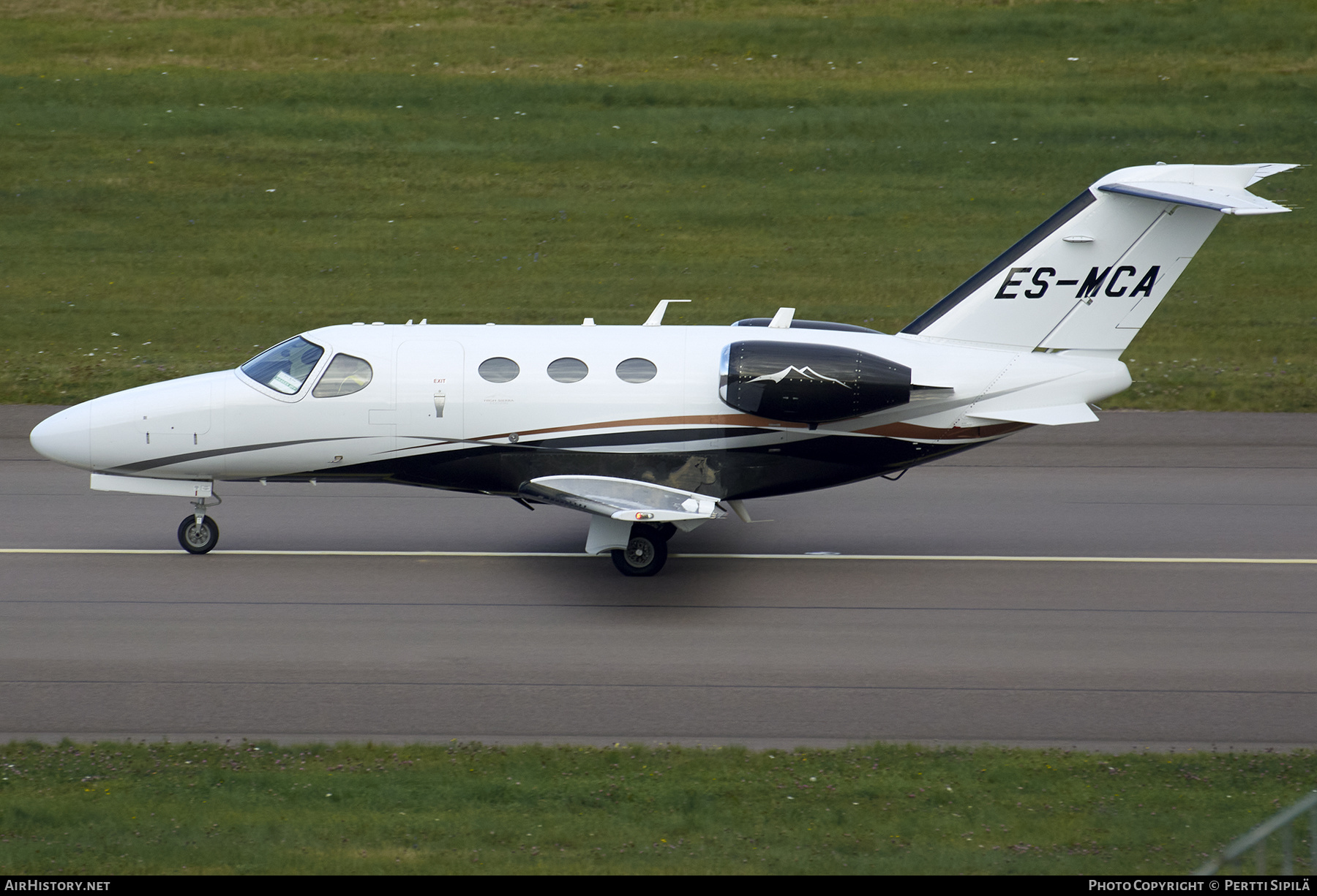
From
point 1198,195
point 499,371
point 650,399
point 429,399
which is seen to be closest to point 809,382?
point 650,399

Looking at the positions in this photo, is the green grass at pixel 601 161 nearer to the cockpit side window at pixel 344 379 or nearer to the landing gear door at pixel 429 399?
the cockpit side window at pixel 344 379

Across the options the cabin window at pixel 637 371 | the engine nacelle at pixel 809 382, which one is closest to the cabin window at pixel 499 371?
the cabin window at pixel 637 371

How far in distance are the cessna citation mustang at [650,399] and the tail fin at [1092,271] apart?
2 centimetres

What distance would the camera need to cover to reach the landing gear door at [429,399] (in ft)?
50.5

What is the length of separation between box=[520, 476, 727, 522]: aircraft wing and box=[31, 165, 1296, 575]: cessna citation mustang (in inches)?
8.1

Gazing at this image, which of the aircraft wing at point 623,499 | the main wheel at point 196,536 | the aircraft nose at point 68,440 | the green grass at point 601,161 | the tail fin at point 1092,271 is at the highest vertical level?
the green grass at point 601,161

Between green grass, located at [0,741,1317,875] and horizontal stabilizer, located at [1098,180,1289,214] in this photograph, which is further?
horizontal stabilizer, located at [1098,180,1289,214]

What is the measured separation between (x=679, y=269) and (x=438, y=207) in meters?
6.66

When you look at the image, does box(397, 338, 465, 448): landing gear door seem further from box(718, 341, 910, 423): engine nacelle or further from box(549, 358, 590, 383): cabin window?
box(718, 341, 910, 423): engine nacelle

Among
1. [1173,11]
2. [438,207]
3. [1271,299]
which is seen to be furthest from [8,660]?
[1173,11]

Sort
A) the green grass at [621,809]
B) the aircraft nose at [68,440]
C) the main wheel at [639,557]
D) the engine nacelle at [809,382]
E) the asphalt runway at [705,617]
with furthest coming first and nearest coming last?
the aircraft nose at [68,440], the main wheel at [639,557], the engine nacelle at [809,382], the asphalt runway at [705,617], the green grass at [621,809]

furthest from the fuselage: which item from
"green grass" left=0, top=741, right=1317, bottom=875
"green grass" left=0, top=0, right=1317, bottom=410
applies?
"green grass" left=0, top=0, right=1317, bottom=410

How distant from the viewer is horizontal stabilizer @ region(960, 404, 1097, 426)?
15320 millimetres

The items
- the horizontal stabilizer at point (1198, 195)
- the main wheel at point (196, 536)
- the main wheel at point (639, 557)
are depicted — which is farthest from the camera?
the main wheel at point (196, 536)
